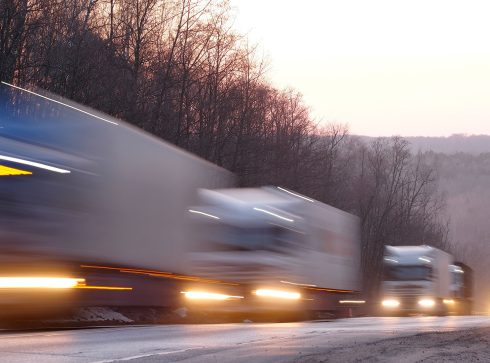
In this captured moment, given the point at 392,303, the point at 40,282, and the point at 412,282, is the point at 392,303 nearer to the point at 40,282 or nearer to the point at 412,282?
the point at 412,282

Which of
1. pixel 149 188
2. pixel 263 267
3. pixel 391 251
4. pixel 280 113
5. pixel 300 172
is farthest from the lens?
pixel 280 113

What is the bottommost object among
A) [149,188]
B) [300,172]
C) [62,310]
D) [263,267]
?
[62,310]

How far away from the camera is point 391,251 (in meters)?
40.2

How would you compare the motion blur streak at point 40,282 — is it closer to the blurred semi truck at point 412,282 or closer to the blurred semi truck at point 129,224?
the blurred semi truck at point 129,224

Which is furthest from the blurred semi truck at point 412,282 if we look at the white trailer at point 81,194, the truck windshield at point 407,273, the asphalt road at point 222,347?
the asphalt road at point 222,347

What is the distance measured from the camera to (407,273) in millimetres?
39562

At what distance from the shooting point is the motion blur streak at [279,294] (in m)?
22.0

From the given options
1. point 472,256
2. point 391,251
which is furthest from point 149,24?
point 472,256

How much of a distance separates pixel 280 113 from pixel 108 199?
48.9m

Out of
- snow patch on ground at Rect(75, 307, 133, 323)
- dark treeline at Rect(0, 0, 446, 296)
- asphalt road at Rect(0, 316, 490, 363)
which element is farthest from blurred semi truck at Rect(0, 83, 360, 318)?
dark treeline at Rect(0, 0, 446, 296)

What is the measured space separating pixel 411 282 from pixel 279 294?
1837 cm

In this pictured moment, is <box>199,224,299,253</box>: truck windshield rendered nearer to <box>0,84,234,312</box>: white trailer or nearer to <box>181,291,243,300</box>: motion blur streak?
<box>181,291,243,300</box>: motion blur streak

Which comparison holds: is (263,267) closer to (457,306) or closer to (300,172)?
(457,306)

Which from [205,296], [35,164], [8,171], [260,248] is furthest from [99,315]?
[8,171]
